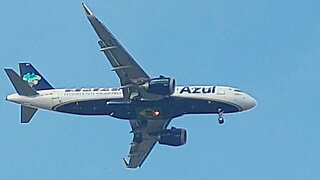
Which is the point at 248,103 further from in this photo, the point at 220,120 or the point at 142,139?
the point at 142,139

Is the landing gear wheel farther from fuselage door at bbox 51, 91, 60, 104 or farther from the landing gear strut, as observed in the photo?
fuselage door at bbox 51, 91, 60, 104

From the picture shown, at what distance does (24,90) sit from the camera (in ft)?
379

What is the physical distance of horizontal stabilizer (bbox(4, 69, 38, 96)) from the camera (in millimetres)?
113188

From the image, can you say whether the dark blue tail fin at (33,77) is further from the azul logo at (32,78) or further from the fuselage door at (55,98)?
the fuselage door at (55,98)

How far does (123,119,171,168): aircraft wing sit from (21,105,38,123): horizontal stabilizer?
1091 centimetres

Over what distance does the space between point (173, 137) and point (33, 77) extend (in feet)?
56.3

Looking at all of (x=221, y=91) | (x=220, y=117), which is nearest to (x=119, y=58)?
(x=221, y=91)

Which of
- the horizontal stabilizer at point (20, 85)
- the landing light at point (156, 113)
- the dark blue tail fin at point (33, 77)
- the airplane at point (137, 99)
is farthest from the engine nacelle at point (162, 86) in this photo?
the dark blue tail fin at point (33, 77)

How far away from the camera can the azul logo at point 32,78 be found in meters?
120

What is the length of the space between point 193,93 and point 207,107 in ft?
6.69

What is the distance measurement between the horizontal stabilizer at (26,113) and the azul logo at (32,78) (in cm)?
408

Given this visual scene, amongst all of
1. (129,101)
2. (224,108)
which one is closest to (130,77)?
(129,101)

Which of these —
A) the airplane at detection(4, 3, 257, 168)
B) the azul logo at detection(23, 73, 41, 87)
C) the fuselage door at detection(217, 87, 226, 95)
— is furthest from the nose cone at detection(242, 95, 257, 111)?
the azul logo at detection(23, 73, 41, 87)

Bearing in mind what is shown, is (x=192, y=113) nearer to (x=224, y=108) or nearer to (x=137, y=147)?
(x=224, y=108)
